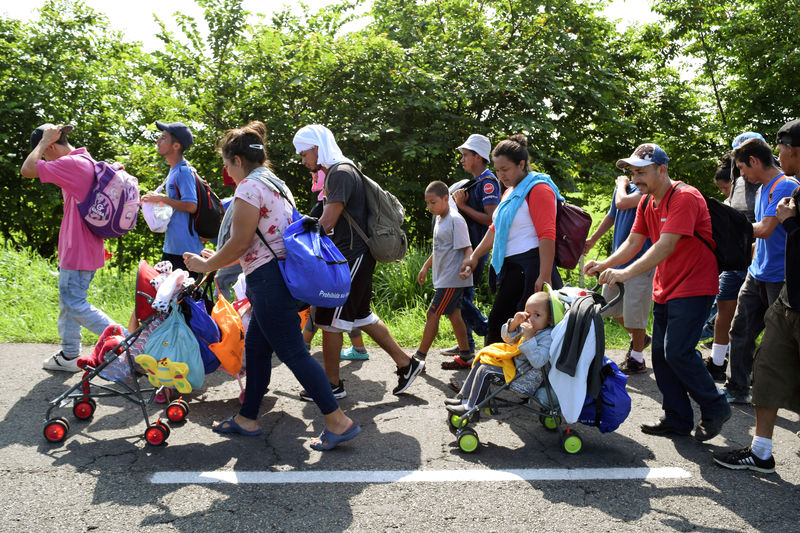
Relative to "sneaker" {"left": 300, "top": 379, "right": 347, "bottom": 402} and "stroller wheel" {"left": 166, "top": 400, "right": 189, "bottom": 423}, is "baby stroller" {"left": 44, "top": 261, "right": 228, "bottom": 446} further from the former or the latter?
"sneaker" {"left": 300, "top": 379, "right": 347, "bottom": 402}

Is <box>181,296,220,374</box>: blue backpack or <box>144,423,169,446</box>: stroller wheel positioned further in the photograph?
<box>181,296,220,374</box>: blue backpack

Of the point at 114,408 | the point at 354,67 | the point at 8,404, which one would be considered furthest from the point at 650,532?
the point at 354,67

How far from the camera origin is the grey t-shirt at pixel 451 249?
18.2 feet

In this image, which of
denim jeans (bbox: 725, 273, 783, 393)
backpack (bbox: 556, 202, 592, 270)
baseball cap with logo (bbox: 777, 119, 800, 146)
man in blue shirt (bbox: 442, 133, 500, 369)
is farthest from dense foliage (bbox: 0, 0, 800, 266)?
baseball cap with logo (bbox: 777, 119, 800, 146)

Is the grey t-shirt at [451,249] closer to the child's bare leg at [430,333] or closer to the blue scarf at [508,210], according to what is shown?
the child's bare leg at [430,333]

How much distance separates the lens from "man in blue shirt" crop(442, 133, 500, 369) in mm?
5613

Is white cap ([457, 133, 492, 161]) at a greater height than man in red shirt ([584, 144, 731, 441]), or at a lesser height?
greater

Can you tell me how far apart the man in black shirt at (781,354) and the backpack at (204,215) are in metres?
4.26

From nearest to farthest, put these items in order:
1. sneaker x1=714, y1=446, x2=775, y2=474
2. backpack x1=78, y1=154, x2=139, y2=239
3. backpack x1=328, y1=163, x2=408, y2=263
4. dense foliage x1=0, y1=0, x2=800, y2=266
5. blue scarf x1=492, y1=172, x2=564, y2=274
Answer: sneaker x1=714, y1=446, x2=775, y2=474, blue scarf x1=492, y1=172, x2=564, y2=274, backpack x1=328, y1=163, x2=408, y2=263, backpack x1=78, y1=154, x2=139, y2=239, dense foliage x1=0, y1=0, x2=800, y2=266

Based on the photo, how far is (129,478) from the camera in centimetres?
357

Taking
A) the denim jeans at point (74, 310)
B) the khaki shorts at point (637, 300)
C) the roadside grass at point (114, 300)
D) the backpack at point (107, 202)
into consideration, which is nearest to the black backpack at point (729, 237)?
the khaki shorts at point (637, 300)

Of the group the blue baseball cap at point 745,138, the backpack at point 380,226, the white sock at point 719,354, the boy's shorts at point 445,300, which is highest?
the blue baseball cap at point 745,138

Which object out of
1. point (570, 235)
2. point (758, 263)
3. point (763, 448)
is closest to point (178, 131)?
point (570, 235)

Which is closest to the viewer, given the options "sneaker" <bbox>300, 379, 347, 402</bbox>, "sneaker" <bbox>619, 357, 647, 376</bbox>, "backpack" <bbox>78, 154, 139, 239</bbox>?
"sneaker" <bbox>300, 379, 347, 402</bbox>
